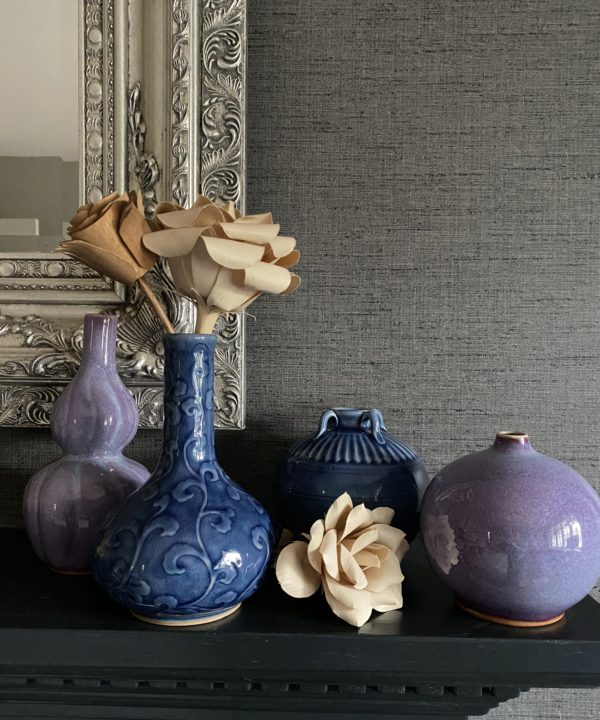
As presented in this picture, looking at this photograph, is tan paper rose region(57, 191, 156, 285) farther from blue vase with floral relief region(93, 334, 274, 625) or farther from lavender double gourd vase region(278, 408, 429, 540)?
lavender double gourd vase region(278, 408, 429, 540)

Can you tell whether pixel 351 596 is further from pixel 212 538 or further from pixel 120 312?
pixel 120 312

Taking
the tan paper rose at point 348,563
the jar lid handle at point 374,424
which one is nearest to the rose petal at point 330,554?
the tan paper rose at point 348,563

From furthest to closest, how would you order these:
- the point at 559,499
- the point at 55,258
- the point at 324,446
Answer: the point at 55,258 < the point at 324,446 < the point at 559,499

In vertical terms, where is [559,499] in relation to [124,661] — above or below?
above

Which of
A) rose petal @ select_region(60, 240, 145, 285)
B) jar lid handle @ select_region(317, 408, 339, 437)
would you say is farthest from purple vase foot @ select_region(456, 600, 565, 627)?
rose petal @ select_region(60, 240, 145, 285)

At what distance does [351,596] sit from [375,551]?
5cm

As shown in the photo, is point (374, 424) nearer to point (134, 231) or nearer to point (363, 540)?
point (363, 540)

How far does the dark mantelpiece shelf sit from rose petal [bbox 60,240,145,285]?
292mm

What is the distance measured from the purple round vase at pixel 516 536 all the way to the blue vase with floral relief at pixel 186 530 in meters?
0.16

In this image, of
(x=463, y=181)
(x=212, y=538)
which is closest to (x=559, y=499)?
(x=212, y=538)

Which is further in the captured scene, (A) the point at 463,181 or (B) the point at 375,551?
(A) the point at 463,181

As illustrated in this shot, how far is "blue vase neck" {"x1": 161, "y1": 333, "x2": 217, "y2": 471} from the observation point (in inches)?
21.2

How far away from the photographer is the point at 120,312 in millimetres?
724

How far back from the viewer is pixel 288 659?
0.51 m
